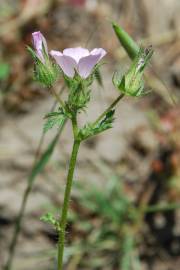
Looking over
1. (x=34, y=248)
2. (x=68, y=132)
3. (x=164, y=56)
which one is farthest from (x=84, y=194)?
(x=164, y=56)

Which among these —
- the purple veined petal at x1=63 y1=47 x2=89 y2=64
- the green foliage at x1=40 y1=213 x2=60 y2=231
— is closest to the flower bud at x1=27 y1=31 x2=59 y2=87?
the purple veined petal at x1=63 y1=47 x2=89 y2=64

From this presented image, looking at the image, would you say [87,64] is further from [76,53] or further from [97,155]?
[97,155]

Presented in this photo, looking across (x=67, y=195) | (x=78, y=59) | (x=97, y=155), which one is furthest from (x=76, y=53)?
(x=97, y=155)

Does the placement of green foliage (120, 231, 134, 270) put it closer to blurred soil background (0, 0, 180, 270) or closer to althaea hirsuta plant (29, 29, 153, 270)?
blurred soil background (0, 0, 180, 270)

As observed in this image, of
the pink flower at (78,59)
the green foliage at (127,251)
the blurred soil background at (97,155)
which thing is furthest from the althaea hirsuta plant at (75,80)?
the green foliage at (127,251)

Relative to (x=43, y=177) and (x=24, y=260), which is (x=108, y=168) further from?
(x=24, y=260)
